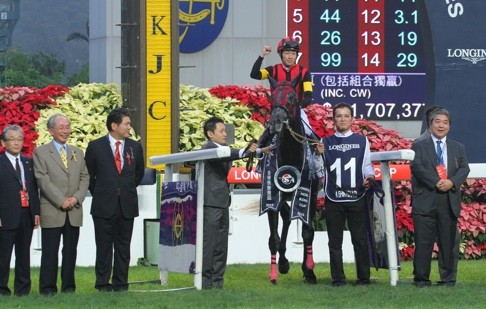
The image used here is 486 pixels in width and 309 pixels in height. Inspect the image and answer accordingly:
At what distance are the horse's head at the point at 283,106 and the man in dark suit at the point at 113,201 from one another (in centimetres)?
135

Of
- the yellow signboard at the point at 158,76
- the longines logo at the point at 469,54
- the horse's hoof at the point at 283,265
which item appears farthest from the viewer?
the longines logo at the point at 469,54

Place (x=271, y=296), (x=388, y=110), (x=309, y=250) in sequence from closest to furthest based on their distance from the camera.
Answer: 1. (x=271, y=296)
2. (x=309, y=250)
3. (x=388, y=110)

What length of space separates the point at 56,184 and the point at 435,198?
341 cm

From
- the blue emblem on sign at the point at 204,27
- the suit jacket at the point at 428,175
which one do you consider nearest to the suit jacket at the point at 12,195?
the suit jacket at the point at 428,175

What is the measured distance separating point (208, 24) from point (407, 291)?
32.7ft

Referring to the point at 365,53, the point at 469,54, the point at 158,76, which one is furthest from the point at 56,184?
the point at 469,54

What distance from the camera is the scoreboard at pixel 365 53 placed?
68.7 feet

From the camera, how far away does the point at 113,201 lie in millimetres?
12867

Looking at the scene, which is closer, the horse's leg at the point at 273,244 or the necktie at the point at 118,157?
the necktie at the point at 118,157

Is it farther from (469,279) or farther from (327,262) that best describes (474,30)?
(469,279)

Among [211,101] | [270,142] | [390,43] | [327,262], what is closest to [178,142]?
[211,101]

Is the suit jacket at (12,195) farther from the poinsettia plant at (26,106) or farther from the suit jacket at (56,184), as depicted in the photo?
the poinsettia plant at (26,106)

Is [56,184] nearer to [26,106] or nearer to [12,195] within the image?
[12,195]

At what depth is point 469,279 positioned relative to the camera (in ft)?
47.0
